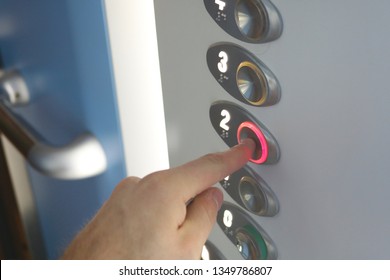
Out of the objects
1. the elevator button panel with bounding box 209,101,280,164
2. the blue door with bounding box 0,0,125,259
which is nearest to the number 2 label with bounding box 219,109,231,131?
the elevator button panel with bounding box 209,101,280,164

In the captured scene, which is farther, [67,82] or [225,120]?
[67,82]

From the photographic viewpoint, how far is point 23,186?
0.81m

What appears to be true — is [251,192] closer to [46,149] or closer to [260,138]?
[260,138]

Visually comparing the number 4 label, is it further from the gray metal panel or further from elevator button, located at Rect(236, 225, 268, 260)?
elevator button, located at Rect(236, 225, 268, 260)

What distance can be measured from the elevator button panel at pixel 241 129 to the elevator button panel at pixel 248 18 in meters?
0.07

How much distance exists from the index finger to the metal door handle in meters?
0.17

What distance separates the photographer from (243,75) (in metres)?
0.38

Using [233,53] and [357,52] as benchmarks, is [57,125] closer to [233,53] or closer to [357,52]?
[233,53]

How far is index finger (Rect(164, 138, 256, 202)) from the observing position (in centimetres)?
41

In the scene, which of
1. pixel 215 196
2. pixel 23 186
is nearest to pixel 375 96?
pixel 215 196

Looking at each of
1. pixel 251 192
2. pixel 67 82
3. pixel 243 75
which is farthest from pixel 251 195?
pixel 67 82

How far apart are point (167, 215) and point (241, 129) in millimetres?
97

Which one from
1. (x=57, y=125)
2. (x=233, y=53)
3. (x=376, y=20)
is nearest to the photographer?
(x=376, y=20)
